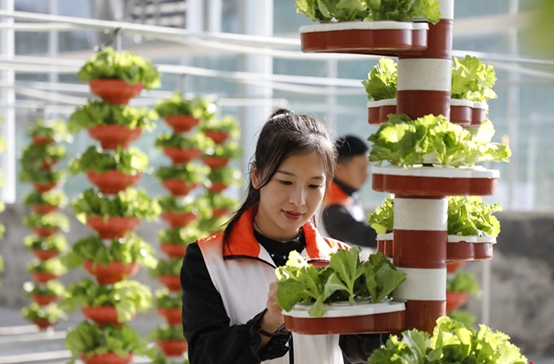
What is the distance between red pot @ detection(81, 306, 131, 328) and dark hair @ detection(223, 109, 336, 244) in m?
2.68

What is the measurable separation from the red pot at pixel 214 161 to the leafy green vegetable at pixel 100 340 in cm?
225

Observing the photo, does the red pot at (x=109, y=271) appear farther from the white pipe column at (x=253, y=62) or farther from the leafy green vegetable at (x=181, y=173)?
the white pipe column at (x=253, y=62)

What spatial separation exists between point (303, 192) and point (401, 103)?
1.39 ft

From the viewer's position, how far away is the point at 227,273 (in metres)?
1.92

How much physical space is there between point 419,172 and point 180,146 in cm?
469

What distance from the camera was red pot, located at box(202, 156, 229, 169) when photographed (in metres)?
6.64

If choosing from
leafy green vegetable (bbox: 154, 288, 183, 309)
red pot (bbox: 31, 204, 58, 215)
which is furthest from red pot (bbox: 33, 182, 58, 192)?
leafy green vegetable (bbox: 154, 288, 183, 309)

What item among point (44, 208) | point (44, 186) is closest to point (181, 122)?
point (44, 186)

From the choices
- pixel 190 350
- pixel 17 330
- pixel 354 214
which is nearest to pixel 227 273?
pixel 190 350

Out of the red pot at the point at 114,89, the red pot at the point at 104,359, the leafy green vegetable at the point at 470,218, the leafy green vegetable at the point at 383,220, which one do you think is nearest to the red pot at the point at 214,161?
the red pot at the point at 114,89

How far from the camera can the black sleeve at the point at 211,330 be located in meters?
1.71

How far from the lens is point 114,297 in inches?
181

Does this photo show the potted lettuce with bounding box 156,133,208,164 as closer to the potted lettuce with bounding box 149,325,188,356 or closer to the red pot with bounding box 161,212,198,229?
the red pot with bounding box 161,212,198,229

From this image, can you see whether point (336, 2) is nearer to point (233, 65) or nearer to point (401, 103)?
point (401, 103)
